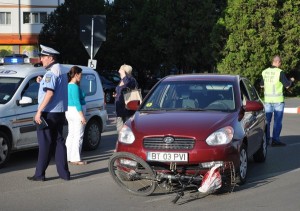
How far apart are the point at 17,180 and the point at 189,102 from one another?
9.08 ft

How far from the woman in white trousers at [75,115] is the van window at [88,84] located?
5.95ft

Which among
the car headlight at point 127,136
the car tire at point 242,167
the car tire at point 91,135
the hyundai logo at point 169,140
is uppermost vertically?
the hyundai logo at point 169,140

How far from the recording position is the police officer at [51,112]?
7.68 meters

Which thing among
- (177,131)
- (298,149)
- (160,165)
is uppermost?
(177,131)

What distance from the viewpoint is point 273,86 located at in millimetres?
11547

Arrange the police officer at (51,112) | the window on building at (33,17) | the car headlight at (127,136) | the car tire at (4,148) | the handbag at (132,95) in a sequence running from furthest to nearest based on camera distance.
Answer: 1. the window on building at (33,17)
2. the handbag at (132,95)
3. the car tire at (4,148)
4. the police officer at (51,112)
5. the car headlight at (127,136)

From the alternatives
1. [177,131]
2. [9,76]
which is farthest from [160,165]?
[9,76]

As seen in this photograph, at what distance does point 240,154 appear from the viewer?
7.38 meters

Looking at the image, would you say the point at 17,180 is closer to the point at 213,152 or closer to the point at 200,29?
the point at 213,152

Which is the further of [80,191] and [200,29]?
[200,29]

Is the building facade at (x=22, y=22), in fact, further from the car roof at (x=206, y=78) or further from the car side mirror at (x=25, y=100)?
the car roof at (x=206, y=78)

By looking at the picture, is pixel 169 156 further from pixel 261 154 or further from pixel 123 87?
pixel 123 87

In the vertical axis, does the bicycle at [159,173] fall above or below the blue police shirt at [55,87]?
below

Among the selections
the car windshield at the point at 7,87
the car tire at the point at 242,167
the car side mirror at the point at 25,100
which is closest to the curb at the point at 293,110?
the car windshield at the point at 7,87
